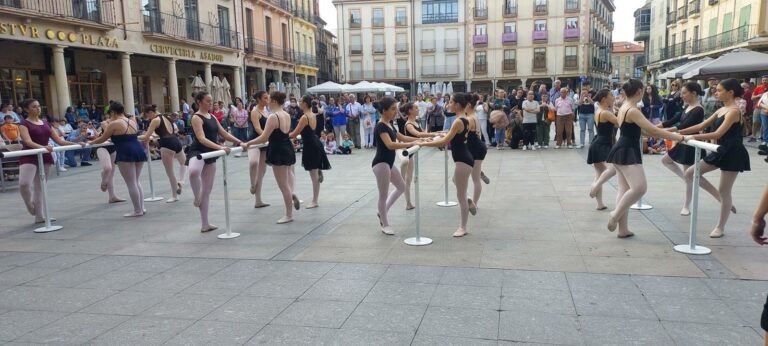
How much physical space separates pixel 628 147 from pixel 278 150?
4157 millimetres

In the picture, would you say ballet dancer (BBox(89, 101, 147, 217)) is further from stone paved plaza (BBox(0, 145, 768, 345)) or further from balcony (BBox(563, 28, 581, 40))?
balcony (BBox(563, 28, 581, 40))

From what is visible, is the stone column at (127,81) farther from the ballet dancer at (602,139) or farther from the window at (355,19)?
the window at (355,19)

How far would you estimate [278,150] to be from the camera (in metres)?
7.11

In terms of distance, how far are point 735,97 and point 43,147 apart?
837 centimetres

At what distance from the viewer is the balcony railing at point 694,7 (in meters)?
37.8

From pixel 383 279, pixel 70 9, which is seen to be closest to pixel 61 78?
pixel 70 9

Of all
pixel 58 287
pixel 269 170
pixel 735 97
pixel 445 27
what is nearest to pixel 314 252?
pixel 58 287

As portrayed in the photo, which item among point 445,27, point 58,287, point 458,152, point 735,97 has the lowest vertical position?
point 58,287

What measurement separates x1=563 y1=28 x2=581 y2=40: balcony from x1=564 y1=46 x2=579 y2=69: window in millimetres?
1019

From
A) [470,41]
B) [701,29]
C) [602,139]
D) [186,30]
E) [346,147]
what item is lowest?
[346,147]

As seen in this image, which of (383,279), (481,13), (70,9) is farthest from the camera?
(481,13)

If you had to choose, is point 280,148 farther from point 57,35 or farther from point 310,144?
point 57,35

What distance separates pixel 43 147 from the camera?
23.7 feet

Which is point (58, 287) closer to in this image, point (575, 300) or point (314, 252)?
point (314, 252)
